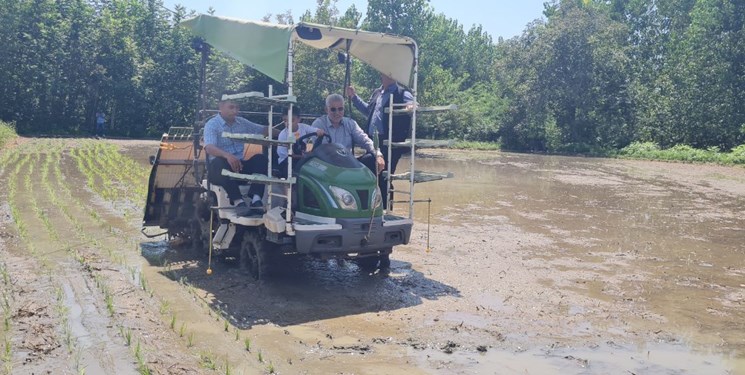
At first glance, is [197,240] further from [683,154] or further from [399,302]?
[683,154]

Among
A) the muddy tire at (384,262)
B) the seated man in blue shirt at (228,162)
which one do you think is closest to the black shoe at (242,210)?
the seated man in blue shirt at (228,162)

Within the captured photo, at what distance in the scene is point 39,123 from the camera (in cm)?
3947

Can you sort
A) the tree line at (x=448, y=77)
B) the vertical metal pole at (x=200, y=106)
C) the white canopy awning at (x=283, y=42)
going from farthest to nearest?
the tree line at (x=448, y=77)
the vertical metal pole at (x=200, y=106)
the white canopy awning at (x=283, y=42)

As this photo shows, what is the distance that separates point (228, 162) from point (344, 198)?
5.04 feet

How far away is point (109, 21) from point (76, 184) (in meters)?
29.5

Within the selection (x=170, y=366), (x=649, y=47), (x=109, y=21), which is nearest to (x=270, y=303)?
(x=170, y=366)

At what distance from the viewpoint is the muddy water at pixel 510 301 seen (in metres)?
5.54

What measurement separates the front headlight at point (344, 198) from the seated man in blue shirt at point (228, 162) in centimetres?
109

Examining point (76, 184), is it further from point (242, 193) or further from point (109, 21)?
point (109, 21)

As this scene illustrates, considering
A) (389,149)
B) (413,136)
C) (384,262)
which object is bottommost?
(384,262)

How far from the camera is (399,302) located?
7.05 m

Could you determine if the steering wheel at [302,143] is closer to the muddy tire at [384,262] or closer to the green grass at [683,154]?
the muddy tire at [384,262]

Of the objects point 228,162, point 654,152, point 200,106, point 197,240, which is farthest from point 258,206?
point 654,152

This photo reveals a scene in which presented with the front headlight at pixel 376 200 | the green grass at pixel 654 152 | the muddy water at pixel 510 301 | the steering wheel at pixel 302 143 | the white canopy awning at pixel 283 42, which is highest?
the white canopy awning at pixel 283 42
